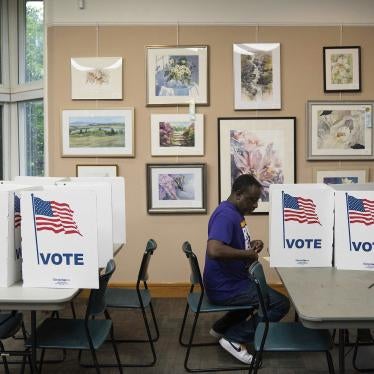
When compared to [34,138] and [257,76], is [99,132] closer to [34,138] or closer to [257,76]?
[34,138]

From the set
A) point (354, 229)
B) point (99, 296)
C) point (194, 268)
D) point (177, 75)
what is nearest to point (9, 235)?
point (99, 296)

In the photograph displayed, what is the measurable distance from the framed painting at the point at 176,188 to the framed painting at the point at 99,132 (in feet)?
1.08

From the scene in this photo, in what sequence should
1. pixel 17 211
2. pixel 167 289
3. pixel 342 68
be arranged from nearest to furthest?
1. pixel 17 211
2. pixel 342 68
3. pixel 167 289

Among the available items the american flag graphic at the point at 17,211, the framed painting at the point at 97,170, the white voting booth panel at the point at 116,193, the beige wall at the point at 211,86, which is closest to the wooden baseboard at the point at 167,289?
the beige wall at the point at 211,86

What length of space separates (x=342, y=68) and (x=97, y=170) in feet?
8.02

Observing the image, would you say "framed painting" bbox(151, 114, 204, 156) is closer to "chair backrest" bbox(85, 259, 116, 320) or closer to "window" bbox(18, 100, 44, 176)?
"window" bbox(18, 100, 44, 176)

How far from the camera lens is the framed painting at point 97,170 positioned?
191 inches

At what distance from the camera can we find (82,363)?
3.37 m

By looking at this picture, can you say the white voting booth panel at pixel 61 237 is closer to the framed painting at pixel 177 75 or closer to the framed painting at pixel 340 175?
the framed painting at pixel 177 75

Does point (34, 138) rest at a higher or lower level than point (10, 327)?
higher

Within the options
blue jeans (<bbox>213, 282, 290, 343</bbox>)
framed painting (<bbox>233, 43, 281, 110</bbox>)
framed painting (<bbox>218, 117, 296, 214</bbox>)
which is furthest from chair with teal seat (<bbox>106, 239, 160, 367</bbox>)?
framed painting (<bbox>233, 43, 281, 110</bbox>)

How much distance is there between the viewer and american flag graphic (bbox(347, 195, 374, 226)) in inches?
115

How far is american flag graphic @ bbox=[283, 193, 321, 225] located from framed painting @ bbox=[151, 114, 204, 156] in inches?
75.3

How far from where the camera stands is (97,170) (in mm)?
4871
